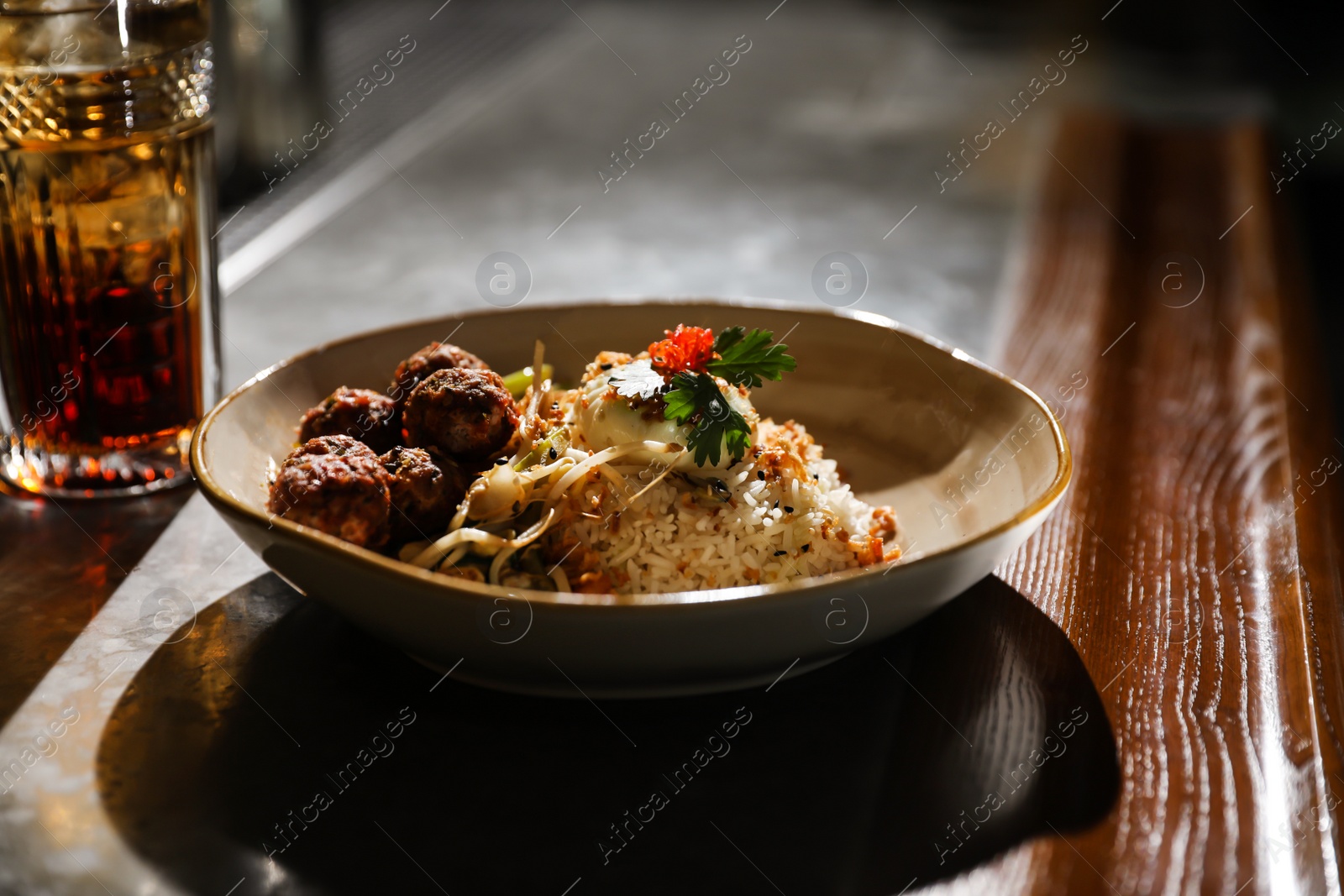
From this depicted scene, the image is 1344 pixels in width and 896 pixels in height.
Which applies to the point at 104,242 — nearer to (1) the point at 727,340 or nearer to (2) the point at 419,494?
(2) the point at 419,494

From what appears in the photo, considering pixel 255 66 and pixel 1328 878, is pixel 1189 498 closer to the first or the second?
pixel 1328 878

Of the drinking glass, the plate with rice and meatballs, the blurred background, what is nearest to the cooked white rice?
the plate with rice and meatballs

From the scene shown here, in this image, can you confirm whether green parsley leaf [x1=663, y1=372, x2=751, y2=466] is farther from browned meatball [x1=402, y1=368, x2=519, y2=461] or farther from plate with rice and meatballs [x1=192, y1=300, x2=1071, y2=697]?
browned meatball [x1=402, y1=368, x2=519, y2=461]

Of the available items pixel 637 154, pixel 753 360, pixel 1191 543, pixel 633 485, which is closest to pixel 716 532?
pixel 633 485

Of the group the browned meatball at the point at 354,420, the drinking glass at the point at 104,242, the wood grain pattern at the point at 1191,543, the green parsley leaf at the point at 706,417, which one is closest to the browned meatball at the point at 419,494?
the browned meatball at the point at 354,420

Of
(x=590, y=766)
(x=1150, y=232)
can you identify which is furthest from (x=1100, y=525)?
(x=1150, y=232)

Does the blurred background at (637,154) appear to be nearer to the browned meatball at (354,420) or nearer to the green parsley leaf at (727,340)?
the browned meatball at (354,420)

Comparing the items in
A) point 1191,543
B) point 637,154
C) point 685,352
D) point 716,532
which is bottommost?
point 637,154
